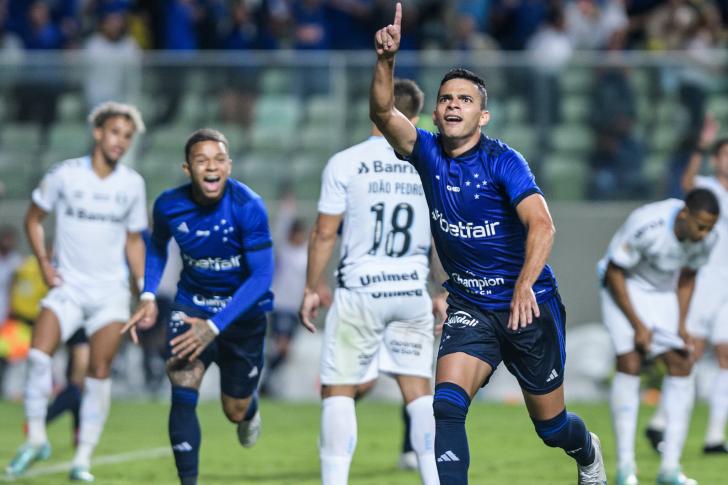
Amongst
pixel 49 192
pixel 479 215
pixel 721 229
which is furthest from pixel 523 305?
pixel 721 229

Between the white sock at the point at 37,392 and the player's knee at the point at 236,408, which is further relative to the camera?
the white sock at the point at 37,392

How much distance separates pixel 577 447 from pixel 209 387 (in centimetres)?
1045

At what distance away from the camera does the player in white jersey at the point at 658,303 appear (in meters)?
9.13


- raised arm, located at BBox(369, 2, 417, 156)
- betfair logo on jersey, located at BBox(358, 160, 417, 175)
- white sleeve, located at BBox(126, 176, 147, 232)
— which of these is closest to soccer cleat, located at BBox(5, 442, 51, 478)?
white sleeve, located at BBox(126, 176, 147, 232)

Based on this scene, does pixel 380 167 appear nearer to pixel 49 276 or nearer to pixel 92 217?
pixel 92 217

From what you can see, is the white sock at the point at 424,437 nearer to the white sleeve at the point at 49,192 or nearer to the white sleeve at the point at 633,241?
the white sleeve at the point at 633,241

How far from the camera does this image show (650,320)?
9539 mm

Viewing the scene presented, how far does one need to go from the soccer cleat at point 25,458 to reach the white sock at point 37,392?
5 cm

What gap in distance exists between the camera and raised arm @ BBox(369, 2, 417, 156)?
21.1 feet

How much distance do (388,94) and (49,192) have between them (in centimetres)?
443

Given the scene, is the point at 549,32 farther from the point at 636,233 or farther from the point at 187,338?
the point at 187,338

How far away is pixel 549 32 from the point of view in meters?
17.8

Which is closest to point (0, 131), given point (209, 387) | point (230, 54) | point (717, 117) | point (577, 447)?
point (230, 54)

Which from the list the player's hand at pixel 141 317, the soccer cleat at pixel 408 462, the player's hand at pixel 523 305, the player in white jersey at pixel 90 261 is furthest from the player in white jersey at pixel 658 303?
the player in white jersey at pixel 90 261
